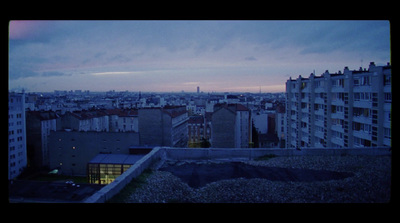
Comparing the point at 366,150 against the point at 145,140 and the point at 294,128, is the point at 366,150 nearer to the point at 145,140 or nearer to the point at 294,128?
the point at 294,128

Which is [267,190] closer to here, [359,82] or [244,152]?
[244,152]

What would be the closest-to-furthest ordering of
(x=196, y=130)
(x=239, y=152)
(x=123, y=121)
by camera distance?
(x=239, y=152) < (x=123, y=121) < (x=196, y=130)

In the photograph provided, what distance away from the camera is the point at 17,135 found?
14.1 meters

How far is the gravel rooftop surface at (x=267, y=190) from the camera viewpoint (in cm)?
296

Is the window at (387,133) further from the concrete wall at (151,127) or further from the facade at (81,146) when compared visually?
the concrete wall at (151,127)

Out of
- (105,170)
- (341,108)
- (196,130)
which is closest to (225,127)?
(341,108)

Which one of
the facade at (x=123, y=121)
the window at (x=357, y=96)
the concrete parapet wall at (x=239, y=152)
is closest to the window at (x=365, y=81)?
the window at (x=357, y=96)

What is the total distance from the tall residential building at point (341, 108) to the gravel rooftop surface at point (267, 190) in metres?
5.42

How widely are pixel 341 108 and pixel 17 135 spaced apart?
14193mm

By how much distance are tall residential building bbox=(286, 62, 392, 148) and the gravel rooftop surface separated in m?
5.42
